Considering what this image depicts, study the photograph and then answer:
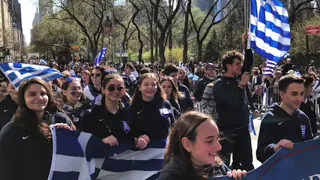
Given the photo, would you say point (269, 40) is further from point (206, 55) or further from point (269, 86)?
point (206, 55)

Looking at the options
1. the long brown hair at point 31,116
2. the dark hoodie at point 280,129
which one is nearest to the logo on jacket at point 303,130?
the dark hoodie at point 280,129

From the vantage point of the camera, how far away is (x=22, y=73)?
5305mm

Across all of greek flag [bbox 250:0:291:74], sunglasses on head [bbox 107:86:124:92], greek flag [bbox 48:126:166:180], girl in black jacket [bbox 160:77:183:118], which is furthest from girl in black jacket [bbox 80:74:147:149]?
greek flag [bbox 250:0:291:74]

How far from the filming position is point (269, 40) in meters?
6.29

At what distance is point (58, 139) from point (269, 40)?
152 inches

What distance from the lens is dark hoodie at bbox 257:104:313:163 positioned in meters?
3.82

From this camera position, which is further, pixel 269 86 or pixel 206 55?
pixel 206 55

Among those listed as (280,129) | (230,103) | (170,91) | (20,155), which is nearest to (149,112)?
(230,103)

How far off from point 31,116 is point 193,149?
150 centimetres

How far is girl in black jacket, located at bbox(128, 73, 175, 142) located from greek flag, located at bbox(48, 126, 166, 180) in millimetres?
187

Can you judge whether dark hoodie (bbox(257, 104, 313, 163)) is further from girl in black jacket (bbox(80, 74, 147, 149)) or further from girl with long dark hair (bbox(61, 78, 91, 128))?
girl with long dark hair (bbox(61, 78, 91, 128))

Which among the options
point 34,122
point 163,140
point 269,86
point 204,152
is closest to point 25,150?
point 34,122

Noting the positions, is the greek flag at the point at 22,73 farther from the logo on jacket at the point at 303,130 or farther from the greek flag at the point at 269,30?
the logo on jacket at the point at 303,130

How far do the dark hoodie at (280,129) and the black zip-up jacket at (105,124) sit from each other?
4.43ft
